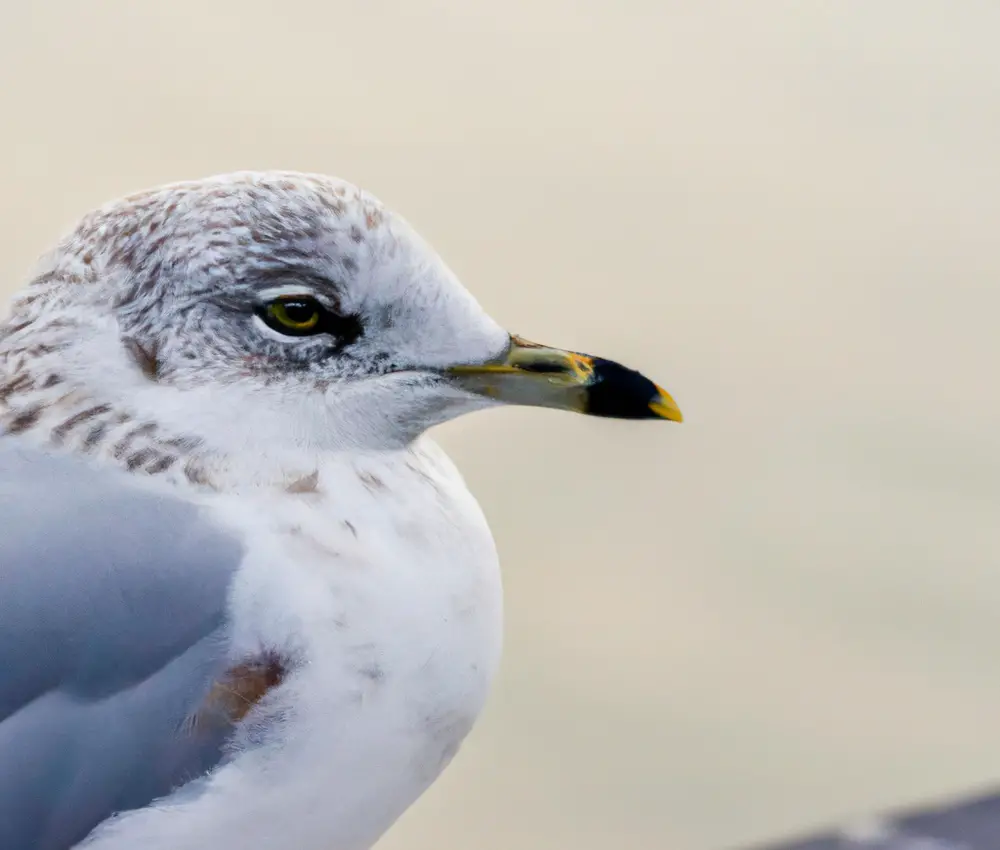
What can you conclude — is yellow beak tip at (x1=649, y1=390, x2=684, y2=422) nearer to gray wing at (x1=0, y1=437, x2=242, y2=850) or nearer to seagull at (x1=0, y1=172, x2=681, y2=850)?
seagull at (x1=0, y1=172, x2=681, y2=850)

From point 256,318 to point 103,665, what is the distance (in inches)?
8.1

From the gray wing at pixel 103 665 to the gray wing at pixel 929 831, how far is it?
2.05ft

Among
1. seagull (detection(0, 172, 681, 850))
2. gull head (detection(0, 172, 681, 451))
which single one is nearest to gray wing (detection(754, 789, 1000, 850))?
seagull (detection(0, 172, 681, 850))

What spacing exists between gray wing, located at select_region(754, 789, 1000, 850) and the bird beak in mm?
529

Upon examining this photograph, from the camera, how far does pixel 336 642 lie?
64 centimetres

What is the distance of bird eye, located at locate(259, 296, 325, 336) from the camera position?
2.17 ft

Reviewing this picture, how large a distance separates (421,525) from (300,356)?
123mm

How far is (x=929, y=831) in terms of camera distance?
104cm

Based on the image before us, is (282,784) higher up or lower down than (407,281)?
lower down

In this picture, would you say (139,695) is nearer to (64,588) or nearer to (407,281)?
(64,588)

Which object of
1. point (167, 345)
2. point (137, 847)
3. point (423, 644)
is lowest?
point (137, 847)

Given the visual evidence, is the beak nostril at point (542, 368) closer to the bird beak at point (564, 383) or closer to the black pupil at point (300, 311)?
the bird beak at point (564, 383)

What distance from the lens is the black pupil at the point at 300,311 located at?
0.66 m

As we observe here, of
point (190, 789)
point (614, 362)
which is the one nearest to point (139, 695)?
point (190, 789)
